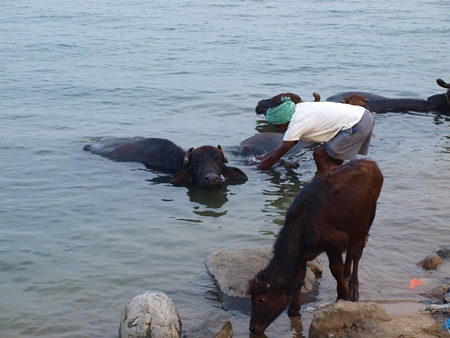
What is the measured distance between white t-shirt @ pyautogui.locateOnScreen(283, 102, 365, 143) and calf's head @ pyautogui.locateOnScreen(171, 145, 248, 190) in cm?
151

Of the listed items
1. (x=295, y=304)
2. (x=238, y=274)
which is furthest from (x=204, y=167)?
(x=295, y=304)

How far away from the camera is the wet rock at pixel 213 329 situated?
5.63m

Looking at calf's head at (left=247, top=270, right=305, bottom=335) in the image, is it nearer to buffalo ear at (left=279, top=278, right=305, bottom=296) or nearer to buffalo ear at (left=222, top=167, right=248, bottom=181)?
buffalo ear at (left=279, top=278, right=305, bottom=296)

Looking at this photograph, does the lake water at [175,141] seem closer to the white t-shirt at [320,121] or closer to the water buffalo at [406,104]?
the water buffalo at [406,104]

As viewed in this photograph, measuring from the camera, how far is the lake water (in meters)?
6.61

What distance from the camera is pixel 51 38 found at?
834 inches

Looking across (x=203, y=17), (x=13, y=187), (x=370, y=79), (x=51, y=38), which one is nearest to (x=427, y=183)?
(x=13, y=187)

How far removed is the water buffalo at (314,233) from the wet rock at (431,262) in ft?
4.78

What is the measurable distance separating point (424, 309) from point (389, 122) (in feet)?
24.3

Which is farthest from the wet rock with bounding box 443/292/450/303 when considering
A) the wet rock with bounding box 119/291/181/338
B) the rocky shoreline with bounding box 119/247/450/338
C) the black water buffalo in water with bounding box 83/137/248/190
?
the black water buffalo in water with bounding box 83/137/248/190

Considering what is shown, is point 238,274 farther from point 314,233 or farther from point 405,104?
point 405,104

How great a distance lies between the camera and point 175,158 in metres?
10.2

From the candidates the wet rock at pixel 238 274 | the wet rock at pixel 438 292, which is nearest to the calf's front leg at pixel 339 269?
the wet rock at pixel 238 274

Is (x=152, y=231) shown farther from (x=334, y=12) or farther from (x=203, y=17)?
(x=334, y=12)
